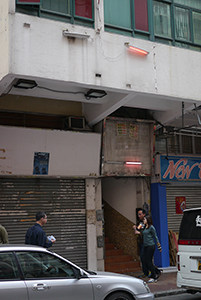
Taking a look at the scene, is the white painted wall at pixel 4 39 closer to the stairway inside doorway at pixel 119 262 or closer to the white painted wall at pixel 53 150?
the white painted wall at pixel 53 150

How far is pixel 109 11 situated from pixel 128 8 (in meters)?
0.61

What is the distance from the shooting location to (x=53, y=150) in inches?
414

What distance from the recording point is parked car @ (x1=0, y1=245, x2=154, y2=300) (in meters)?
5.21

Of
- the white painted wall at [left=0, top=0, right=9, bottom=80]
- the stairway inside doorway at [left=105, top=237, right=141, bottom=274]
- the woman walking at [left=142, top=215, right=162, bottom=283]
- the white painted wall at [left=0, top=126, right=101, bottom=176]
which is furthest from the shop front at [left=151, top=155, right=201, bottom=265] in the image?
the white painted wall at [left=0, top=0, right=9, bottom=80]

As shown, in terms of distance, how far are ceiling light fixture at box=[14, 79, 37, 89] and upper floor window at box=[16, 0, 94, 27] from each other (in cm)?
155

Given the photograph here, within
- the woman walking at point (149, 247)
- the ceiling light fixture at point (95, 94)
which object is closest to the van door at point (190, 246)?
the woman walking at point (149, 247)

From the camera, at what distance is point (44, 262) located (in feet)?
18.5

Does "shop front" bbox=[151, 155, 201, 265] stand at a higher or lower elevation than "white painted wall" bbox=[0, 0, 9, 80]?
lower

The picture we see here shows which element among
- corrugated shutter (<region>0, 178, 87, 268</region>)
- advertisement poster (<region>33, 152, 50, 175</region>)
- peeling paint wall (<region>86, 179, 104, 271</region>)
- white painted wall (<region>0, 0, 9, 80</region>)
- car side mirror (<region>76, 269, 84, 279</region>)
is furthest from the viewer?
peeling paint wall (<region>86, 179, 104, 271</region>)

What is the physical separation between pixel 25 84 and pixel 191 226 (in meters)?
5.06

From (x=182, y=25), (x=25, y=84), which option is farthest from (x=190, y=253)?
(x=182, y=25)

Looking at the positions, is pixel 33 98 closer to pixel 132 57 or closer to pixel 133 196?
pixel 132 57

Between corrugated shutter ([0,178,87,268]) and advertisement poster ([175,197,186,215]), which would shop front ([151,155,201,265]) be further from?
corrugated shutter ([0,178,87,268])

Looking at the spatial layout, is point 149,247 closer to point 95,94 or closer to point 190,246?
point 190,246
